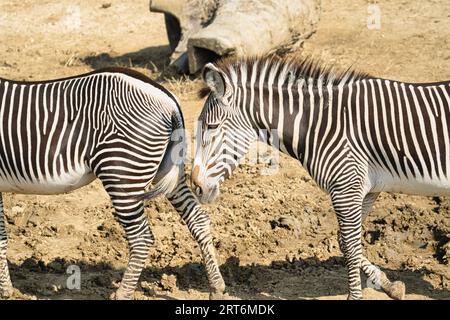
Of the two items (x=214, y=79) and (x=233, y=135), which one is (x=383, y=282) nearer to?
(x=233, y=135)

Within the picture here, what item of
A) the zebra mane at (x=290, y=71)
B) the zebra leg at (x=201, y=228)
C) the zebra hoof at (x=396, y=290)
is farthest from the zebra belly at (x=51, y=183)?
the zebra hoof at (x=396, y=290)

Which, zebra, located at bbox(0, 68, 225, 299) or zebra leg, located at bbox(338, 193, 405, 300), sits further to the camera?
zebra leg, located at bbox(338, 193, 405, 300)

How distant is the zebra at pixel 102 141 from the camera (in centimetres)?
686

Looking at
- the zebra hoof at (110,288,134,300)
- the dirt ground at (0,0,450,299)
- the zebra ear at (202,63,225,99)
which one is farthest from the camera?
the dirt ground at (0,0,450,299)

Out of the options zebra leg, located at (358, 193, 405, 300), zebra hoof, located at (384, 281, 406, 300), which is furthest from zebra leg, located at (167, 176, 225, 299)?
zebra hoof, located at (384, 281, 406, 300)

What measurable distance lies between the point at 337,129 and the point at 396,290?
1446mm

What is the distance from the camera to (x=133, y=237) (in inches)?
276

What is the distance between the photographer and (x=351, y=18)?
1402cm

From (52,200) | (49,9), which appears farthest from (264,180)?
(49,9)

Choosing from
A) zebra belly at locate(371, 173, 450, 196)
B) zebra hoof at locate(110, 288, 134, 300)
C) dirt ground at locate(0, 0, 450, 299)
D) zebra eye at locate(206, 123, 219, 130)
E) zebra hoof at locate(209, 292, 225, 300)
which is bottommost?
dirt ground at locate(0, 0, 450, 299)

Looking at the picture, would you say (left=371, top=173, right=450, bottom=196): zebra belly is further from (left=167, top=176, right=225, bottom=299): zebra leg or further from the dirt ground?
(left=167, top=176, right=225, bottom=299): zebra leg

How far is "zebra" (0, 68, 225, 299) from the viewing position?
22.5ft

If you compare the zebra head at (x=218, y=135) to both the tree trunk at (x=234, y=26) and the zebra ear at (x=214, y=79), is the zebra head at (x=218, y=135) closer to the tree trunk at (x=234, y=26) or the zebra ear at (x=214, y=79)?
the zebra ear at (x=214, y=79)

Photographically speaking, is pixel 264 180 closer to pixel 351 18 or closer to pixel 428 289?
pixel 428 289
